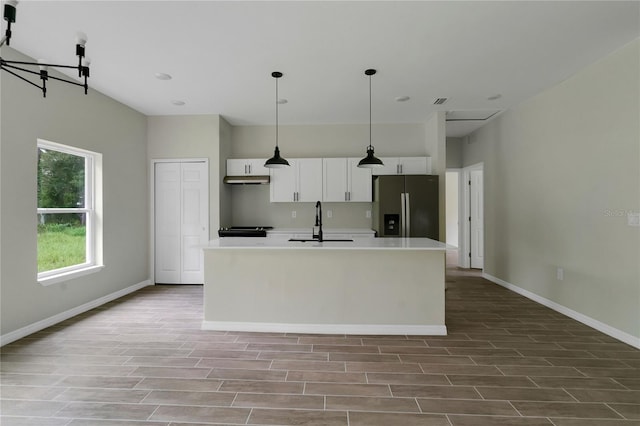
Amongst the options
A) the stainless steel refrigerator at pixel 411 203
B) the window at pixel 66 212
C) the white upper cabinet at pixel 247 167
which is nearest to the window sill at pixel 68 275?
the window at pixel 66 212

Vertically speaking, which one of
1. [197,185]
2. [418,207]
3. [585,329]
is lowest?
[585,329]

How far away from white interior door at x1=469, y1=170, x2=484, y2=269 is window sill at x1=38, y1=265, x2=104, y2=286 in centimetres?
664

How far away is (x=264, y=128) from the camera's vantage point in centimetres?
572

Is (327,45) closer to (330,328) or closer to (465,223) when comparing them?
(330,328)

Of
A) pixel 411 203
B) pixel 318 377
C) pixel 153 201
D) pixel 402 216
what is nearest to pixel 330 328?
pixel 318 377

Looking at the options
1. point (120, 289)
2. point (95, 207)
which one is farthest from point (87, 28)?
point (120, 289)

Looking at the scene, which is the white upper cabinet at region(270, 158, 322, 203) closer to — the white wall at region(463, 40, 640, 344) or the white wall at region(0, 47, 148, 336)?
the white wall at region(0, 47, 148, 336)

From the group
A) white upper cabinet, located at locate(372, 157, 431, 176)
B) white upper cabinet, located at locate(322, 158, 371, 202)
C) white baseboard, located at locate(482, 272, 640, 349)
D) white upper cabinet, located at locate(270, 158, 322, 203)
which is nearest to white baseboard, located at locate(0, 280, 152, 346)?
white upper cabinet, located at locate(270, 158, 322, 203)

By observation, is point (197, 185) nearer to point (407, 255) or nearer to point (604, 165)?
point (407, 255)

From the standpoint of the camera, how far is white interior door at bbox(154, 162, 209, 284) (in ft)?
17.1

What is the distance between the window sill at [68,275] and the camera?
11.1 feet

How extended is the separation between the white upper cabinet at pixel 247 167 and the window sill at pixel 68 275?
2390 mm

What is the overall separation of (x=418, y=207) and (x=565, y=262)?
191 cm

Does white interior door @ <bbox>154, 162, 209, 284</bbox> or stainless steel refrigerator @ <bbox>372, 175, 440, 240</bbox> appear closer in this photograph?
stainless steel refrigerator @ <bbox>372, 175, 440, 240</bbox>
